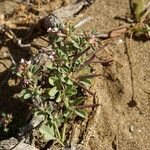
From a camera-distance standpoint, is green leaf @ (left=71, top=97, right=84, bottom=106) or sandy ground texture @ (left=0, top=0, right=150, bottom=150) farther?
sandy ground texture @ (left=0, top=0, right=150, bottom=150)

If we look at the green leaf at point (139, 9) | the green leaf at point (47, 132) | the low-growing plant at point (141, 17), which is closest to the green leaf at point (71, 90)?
the green leaf at point (47, 132)

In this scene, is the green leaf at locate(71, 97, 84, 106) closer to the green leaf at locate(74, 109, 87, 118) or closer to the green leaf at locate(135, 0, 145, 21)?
the green leaf at locate(74, 109, 87, 118)

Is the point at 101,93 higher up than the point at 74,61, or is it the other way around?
the point at 74,61

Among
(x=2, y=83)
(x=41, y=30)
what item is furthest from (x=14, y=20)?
(x=2, y=83)

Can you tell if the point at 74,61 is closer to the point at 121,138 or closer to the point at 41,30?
the point at 121,138

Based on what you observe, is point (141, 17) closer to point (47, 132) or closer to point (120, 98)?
point (120, 98)

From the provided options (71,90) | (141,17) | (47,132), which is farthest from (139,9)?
(47,132)

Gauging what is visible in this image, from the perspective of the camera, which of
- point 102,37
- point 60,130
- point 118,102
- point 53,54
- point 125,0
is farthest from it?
point 125,0

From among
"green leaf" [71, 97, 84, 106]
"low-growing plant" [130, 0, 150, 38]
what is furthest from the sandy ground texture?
"green leaf" [71, 97, 84, 106]
